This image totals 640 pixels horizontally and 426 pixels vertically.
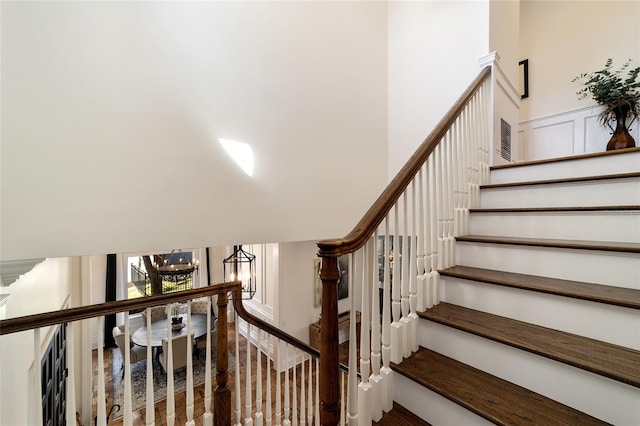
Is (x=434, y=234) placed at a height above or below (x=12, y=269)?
above

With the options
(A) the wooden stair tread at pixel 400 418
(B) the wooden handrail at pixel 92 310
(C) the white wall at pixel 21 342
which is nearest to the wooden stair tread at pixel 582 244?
(A) the wooden stair tread at pixel 400 418

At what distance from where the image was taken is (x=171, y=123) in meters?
1.81

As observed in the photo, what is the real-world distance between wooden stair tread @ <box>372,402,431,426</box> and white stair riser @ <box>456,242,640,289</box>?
0.93 metres

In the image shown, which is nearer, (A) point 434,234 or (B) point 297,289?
(A) point 434,234

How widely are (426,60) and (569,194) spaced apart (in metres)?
2.11

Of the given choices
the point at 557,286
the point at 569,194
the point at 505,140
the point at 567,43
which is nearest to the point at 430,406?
the point at 557,286

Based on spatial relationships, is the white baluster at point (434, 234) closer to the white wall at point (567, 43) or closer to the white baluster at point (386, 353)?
the white baluster at point (386, 353)

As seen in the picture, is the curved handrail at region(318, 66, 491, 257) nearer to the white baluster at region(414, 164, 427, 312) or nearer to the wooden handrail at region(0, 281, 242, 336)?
the white baluster at region(414, 164, 427, 312)

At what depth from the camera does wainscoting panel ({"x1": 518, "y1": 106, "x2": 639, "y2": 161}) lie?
128 inches

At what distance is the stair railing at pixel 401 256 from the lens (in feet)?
3.25

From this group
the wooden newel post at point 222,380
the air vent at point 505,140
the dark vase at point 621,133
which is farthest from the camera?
the dark vase at point 621,133

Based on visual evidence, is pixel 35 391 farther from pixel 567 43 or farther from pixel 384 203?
pixel 567 43

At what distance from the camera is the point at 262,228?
2.20 meters

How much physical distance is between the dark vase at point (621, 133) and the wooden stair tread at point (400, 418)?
142 inches
